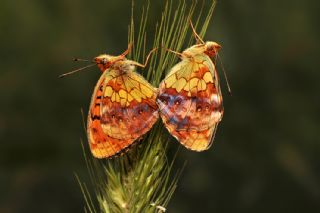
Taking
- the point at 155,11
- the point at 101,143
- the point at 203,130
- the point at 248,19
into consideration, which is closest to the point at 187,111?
the point at 203,130

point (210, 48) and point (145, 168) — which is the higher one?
point (210, 48)

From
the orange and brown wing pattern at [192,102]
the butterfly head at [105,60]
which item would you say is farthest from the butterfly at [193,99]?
the butterfly head at [105,60]

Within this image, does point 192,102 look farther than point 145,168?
Yes

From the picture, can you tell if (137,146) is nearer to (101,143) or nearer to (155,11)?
(101,143)

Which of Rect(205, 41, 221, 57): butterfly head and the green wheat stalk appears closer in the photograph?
the green wheat stalk

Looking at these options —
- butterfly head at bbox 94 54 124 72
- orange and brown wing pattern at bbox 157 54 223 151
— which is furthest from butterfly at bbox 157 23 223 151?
butterfly head at bbox 94 54 124 72

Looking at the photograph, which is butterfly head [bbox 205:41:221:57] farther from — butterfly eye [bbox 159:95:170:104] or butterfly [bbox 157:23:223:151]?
butterfly eye [bbox 159:95:170:104]

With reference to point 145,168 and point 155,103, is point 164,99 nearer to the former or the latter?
point 155,103

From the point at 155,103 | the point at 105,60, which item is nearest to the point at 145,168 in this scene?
the point at 155,103
